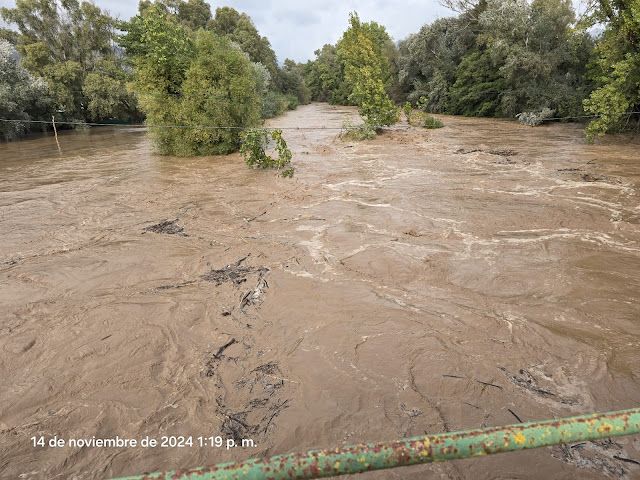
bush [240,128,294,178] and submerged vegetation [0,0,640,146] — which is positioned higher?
submerged vegetation [0,0,640,146]

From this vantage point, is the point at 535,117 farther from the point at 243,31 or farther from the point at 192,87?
the point at 243,31

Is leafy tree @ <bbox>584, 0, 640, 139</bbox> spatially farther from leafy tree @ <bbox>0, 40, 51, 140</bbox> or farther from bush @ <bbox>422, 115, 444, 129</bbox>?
leafy tree @ <bbox>0, 40, 51, 140</bbox>

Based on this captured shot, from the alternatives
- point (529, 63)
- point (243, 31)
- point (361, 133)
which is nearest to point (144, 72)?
point (361, 133)

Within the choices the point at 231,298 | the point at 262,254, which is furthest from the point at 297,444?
the point at 262,254

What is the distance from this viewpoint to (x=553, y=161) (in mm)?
14734

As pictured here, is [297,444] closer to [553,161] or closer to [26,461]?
[26,461]

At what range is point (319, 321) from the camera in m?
5.46

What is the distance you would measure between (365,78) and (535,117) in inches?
399

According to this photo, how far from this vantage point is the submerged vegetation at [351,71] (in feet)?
56.5

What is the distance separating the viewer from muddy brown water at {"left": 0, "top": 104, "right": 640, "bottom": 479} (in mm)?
3842

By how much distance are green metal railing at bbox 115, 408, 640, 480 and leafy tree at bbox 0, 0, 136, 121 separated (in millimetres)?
37252

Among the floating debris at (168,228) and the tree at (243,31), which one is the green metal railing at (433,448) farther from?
the tree at (243,31)

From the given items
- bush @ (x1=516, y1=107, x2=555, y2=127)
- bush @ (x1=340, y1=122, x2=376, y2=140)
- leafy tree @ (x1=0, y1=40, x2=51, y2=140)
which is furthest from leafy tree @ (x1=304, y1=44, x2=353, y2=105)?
leafy tree @ (x1=0, y1=40, x2=51, y2=140)

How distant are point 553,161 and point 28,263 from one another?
1567 centimetres
